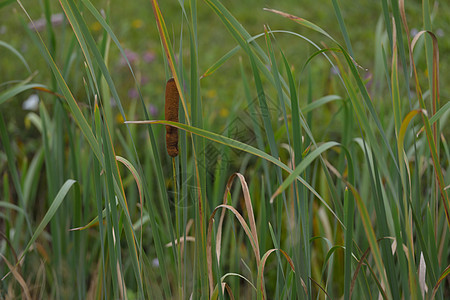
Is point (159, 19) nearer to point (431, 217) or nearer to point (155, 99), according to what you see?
point (431, 217)

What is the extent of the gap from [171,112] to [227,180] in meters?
0.77

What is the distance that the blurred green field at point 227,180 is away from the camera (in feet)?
2.11

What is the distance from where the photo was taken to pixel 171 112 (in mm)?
661

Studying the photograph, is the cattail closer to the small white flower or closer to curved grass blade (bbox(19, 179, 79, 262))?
curved grass blade (bbox(19, 179, 79, 262))

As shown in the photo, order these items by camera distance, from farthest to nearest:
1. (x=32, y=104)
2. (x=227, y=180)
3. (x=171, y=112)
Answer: (x=32, y=104), (x=227, y=180), (x=171, y=112)

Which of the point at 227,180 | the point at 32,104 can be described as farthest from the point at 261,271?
the point at 32,104

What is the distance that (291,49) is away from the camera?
2.69m

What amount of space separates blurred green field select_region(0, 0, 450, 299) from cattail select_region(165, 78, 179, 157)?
0.04ft

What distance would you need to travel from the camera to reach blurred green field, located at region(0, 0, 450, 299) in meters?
0.64

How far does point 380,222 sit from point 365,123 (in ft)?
0.56

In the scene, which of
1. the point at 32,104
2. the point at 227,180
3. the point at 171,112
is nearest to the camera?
the point at 171,112

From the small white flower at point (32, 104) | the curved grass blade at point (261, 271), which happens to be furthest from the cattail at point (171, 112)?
the small white flower at point (32, 104)

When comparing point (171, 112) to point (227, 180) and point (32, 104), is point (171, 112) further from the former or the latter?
point (32, 104)

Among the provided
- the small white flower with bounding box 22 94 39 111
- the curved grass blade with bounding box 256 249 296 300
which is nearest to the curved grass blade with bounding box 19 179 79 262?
the curved grass blade with bounding box 256 249 296 300
